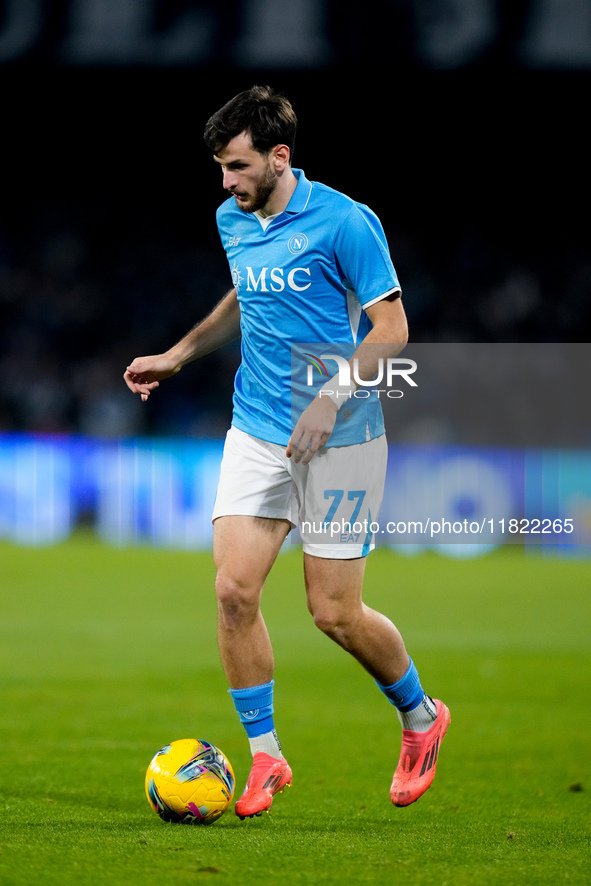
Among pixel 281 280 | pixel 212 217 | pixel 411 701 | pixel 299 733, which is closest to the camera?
pixel 281 280

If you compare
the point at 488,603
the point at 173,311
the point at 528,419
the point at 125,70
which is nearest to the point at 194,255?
the point at 173,311

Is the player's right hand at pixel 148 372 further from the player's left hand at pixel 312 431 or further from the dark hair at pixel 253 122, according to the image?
the dark hair at pixel 253 122

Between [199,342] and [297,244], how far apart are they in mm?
632

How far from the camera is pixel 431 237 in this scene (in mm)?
21375

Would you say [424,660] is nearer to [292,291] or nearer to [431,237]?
[292,291]

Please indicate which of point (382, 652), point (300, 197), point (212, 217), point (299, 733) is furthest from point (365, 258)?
point (212, 217)

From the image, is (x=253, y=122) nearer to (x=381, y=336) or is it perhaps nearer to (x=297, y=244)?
(x=297, y=244)

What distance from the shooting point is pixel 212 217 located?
21953 millimetres

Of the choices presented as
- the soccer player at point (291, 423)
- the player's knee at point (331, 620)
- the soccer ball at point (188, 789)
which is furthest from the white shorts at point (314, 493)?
the soccer ball at point (188, 789)

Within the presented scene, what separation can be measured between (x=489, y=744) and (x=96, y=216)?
17.8m

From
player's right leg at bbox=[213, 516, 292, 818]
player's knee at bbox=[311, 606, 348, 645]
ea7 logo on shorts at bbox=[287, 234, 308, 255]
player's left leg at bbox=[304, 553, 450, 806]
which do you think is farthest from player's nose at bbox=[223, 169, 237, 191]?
player's knee at bbox=[311, 606, 348, 645]

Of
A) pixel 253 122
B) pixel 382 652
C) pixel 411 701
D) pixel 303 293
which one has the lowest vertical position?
pixel 411 701

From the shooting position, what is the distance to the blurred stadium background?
43.9 ft

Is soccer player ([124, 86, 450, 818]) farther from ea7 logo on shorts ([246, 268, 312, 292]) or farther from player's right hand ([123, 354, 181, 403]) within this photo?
player's right hand ([123, 354, 181, 403])
